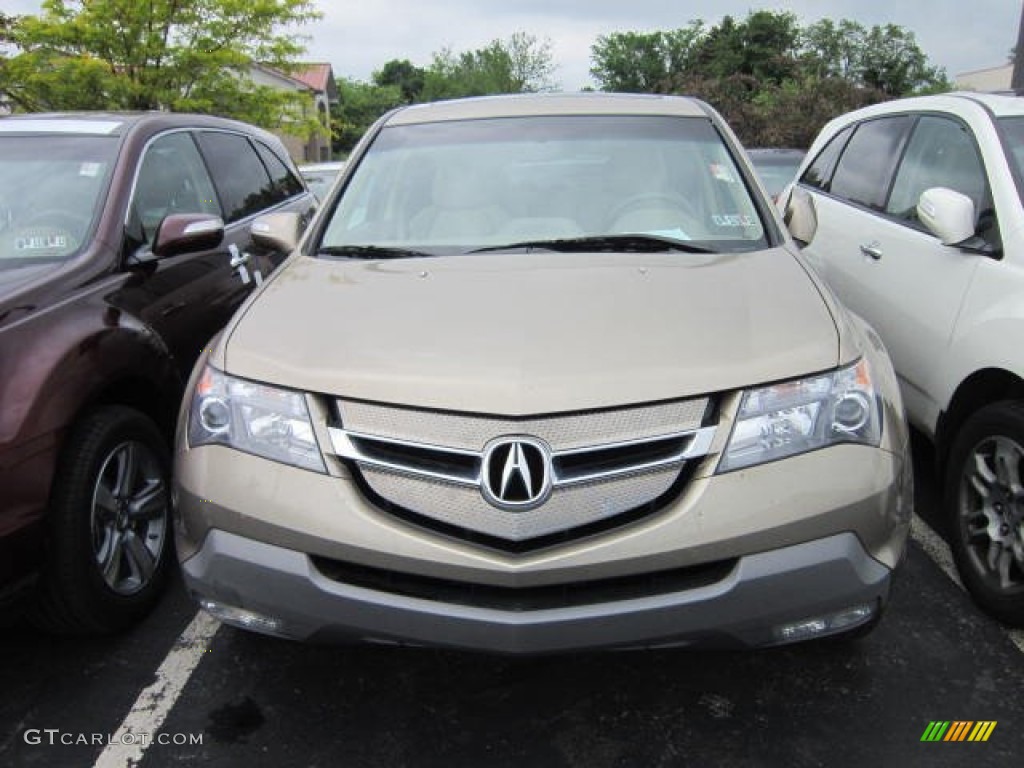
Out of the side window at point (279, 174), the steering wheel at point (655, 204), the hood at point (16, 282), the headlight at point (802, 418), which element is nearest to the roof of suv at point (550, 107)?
the steering wheel at point (655, 204)

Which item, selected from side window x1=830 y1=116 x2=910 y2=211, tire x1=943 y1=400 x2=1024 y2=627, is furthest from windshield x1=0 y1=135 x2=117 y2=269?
side window x1=830 y1=116 x2=910 y2=211

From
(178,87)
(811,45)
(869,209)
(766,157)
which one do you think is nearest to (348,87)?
(811,45)

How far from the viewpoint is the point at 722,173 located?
3463 millimetres

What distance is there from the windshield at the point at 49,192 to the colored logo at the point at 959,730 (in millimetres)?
3233

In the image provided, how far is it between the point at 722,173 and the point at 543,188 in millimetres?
719

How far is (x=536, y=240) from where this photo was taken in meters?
3.10

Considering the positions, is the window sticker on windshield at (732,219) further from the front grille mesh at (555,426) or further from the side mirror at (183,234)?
the side mirror at (183,234)

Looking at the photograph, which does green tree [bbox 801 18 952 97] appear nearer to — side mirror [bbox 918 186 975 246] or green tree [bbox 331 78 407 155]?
green tree [bbox 331 78 407 155]

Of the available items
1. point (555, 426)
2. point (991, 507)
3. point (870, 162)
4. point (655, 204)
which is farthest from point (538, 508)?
point (870, 162)

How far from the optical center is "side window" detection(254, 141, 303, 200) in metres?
5.37

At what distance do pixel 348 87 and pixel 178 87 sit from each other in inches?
2717

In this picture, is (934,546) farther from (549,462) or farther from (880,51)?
(880,51)

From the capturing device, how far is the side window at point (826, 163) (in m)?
5.32

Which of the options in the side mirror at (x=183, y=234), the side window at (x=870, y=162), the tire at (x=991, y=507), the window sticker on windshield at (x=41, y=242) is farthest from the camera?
the side window at (x=870, y=162)
